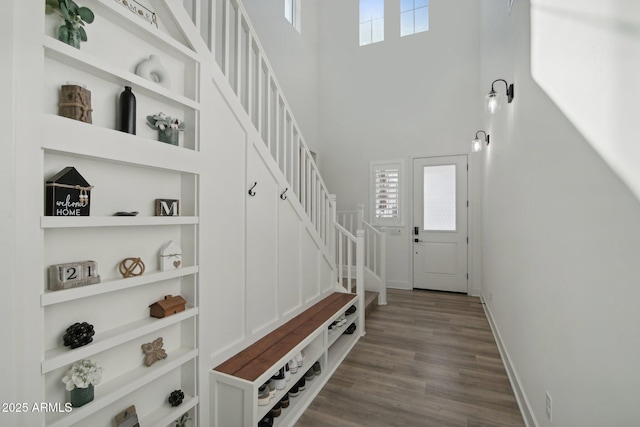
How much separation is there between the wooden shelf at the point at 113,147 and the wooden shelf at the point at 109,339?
29.4 inches

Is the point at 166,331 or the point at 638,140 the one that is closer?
the point at 638,140

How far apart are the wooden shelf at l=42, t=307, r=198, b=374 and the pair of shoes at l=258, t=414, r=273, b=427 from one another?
0.80 m

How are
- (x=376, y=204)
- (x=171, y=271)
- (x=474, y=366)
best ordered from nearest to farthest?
(x=171, y=271)
(x=474, y=366)
(x=376, y=204)

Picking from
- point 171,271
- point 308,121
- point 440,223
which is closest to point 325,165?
point 308,121

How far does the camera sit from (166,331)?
1.61 meters

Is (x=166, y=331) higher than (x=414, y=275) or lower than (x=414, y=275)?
higher

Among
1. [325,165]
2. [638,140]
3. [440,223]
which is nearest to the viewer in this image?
[638,140]

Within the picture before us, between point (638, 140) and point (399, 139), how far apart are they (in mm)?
4519

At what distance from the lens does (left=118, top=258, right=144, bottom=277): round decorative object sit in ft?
4.47

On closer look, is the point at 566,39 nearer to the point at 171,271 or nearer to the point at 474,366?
the point at 171,271

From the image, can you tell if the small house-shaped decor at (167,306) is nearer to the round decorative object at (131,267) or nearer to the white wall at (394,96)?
the round decorative object at (131,267)

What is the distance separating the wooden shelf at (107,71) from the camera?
108 centimetres

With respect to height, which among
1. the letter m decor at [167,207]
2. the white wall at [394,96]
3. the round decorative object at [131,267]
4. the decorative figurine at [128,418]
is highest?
the white wall at [394,96]

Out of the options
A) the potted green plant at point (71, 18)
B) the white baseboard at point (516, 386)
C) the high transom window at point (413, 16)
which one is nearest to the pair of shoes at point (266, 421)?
the white baseboard at point (516, 386)
